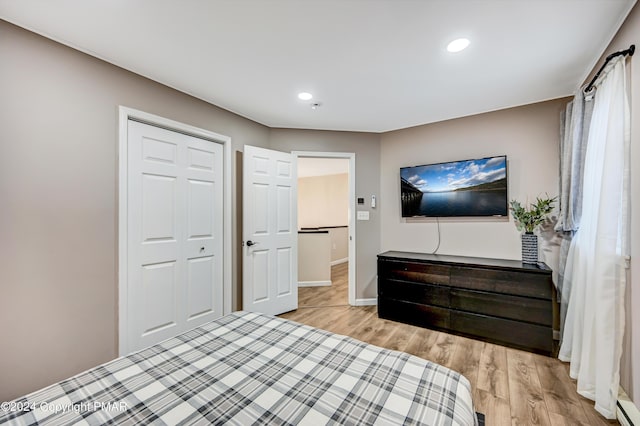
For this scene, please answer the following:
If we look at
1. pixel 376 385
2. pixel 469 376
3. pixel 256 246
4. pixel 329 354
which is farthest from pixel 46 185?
pixel 469 376

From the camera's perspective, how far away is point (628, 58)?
1.59m

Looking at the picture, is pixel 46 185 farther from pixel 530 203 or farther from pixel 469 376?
pixel 530 203

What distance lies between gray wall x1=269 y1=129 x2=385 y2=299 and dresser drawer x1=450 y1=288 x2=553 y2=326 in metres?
1.19

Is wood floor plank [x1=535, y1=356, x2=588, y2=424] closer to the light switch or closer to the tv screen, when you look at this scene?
the tv screen

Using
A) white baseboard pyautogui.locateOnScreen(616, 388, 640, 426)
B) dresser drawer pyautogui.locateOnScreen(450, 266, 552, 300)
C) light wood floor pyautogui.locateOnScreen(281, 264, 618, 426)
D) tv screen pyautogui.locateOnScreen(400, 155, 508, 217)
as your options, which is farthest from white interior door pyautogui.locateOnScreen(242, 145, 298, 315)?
white baseboard pyautogui.locateOnScreen(616, 388, 640, 426)

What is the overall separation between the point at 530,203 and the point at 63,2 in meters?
3.99

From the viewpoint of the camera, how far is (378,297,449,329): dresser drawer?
9.60 feet

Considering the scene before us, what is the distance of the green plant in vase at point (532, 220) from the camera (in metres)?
2.69

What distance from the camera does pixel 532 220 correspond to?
274 cm

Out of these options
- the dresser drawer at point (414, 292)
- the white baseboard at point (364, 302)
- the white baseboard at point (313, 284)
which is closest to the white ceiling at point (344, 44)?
the dresser drawer at point (414, 292)

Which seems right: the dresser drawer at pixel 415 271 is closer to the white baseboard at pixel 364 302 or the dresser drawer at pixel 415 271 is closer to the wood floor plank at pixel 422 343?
the wood floor plank at pixel 422 343

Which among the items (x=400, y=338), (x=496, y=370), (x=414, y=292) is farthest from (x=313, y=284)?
(x=496, y=370)

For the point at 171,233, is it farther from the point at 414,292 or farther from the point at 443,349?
the point at 443,349

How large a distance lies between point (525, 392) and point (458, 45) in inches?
95.8
